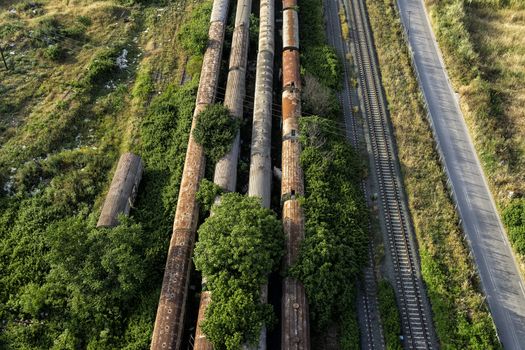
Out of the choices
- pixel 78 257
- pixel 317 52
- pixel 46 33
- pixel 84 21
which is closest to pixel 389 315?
pixel 78 257

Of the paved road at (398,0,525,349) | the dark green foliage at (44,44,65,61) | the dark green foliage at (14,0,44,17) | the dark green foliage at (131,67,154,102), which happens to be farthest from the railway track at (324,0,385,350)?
the dark green foliage at (14,0,44,17)

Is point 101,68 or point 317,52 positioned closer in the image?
point 101,68

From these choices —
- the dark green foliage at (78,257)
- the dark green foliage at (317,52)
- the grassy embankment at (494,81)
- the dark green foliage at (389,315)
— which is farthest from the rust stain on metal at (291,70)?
the dark green foliage at (389,315)

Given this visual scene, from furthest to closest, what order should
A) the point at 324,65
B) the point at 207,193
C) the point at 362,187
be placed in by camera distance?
1. the point at 324,65
2. the point at 362,187
3. the point at 207,193

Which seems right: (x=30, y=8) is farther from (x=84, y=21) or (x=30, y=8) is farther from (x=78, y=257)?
(x=78, y=257)

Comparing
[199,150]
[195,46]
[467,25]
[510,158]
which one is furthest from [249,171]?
[467,25]

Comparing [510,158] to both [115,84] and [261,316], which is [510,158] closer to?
[261,316]

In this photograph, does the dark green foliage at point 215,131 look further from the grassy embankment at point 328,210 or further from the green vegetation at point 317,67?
the green vegetation at point 317,67
